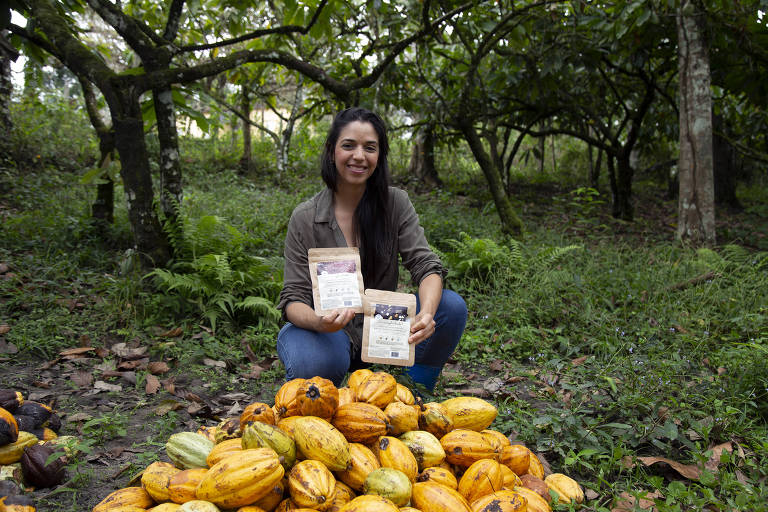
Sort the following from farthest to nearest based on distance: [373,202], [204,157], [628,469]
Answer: [204,157], [373,202], [628,469]

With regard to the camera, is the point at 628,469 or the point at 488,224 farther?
the point at 488,224

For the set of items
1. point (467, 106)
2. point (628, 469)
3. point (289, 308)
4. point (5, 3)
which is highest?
point (5, 3)

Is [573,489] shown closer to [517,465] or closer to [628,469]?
[517,465]

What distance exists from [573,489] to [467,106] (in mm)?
4873

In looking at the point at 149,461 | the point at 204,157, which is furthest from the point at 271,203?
the point at 149,461

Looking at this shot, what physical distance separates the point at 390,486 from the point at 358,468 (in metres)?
0.14

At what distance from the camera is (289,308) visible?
2.28 metres

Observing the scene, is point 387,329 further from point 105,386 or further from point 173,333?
point 173,333

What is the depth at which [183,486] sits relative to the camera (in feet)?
4.95

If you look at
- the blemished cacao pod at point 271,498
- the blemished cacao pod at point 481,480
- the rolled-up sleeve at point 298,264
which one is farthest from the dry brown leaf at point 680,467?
the rolled-up sleeve at point 298,264

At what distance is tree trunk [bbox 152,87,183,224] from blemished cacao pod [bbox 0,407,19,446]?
2.36 m

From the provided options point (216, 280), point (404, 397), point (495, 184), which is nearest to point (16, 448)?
point (404, 397)

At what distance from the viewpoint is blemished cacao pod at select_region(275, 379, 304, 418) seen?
173 centimetres

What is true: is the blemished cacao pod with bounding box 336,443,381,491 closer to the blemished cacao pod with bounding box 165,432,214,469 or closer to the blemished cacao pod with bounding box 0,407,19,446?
the blemished cacao pod with bounding box 165,432,214,469
